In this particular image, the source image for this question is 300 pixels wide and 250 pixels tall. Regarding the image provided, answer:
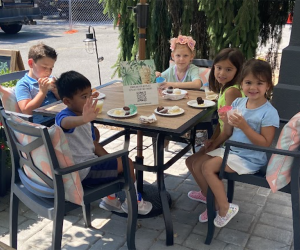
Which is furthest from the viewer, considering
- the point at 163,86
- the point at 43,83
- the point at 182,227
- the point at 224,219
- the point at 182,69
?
the point at 182,69

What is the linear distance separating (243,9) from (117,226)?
2778 millimetres

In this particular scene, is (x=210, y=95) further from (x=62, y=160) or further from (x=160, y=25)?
(x=160, y=25)

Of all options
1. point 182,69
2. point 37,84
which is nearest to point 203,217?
point 182,69

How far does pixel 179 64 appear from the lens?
12.4 feet

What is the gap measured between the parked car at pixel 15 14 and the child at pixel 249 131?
508 inches

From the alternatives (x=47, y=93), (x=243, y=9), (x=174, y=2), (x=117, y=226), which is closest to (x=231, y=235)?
(x=117, y=226)

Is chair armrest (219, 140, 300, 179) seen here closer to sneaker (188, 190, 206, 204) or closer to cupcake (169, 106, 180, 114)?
cupcake (169, 106, 180, 114)

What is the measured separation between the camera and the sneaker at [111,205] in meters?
3.04

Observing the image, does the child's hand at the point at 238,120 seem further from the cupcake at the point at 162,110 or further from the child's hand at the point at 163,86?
the child's hand at the point at 163,86

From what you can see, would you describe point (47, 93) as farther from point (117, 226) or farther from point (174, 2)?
point (174, 2)

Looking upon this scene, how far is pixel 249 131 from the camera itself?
2.49 metres

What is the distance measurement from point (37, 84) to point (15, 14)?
1222cm

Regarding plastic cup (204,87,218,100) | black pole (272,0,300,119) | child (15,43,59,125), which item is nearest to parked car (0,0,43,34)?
child (15,43,59,125)

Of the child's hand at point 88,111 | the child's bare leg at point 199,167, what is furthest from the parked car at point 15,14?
the child's hand at point 88,111
